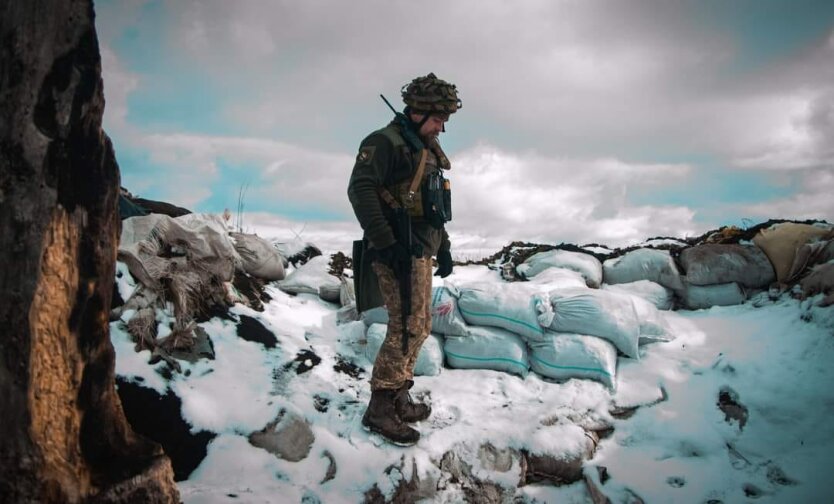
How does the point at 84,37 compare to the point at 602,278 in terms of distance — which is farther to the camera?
the point at 602,278

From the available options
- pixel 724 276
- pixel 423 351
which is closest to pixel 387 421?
pixel 423 351

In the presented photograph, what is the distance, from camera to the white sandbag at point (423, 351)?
9.72ft

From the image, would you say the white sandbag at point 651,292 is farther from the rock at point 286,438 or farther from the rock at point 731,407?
the rock at point 286,438

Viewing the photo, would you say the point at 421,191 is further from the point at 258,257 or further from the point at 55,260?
the point at 258,257

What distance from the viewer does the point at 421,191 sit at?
7.64 feet

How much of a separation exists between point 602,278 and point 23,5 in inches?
188

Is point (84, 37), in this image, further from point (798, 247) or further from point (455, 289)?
point (798, 247)

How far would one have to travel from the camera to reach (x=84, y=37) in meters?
1.14

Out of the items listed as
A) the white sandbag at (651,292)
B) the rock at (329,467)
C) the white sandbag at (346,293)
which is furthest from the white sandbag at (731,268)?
the rock at (329,467)

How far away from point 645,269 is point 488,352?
232 centimetres

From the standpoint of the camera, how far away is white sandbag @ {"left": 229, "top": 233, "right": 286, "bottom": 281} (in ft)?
13.1

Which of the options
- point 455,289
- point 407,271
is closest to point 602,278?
point 455,289

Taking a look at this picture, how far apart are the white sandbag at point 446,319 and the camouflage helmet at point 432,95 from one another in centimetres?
129

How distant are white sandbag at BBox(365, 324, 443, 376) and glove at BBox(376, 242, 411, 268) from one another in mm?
823
